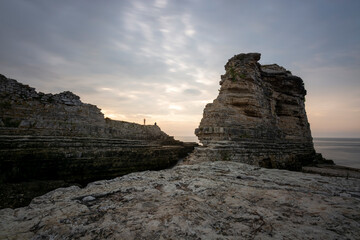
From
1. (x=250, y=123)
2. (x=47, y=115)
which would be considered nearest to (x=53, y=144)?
(x=47, y=115)

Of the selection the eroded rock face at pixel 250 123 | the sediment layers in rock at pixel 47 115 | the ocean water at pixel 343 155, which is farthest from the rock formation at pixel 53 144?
the ocean water at pixel 343 155

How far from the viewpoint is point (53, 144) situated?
7.47 m

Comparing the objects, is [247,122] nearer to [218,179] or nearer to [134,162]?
[218,179]

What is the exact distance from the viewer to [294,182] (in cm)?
391

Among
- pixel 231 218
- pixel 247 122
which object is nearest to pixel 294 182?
pixel 231 218

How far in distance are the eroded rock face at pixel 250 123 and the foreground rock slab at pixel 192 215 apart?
14.3 feet

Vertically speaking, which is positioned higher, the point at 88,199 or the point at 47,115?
the point at 47,115

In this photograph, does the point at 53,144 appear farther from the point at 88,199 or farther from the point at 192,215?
the point at 192,215

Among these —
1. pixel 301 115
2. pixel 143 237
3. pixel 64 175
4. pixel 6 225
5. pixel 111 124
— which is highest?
pixel 301 115

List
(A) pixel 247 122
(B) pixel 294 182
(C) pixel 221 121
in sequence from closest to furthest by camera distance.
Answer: (B) pixel 294 182
(C) pixel 221 121
(A) pixel 247 122

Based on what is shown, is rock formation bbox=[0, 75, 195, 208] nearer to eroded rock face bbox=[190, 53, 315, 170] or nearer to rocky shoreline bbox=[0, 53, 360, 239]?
rocky shoreline bbox=[0, 53, 360, 239]

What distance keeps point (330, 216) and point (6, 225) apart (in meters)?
4.26

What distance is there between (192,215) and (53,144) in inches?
312

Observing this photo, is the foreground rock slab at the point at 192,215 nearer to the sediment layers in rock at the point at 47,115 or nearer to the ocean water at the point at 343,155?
the sediment layers in rock at the point at 47,115
